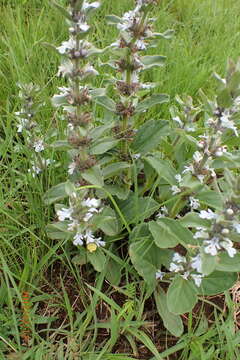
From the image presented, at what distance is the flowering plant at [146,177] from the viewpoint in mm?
1621

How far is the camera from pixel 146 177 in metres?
2.38

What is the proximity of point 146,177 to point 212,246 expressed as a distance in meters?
0.91

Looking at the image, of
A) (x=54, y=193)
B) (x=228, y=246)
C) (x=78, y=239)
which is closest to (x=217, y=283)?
(x=228, y=246)

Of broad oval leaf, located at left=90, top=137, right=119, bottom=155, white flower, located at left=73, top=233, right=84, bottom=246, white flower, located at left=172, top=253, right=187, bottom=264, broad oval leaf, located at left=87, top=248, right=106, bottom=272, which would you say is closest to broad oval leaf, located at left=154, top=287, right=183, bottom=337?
white flower, located at left=172, top=253, right=187, bottom=264

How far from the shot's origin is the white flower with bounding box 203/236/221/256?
1519 mm

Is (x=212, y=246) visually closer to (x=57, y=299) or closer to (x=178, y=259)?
(x=178, y=259)

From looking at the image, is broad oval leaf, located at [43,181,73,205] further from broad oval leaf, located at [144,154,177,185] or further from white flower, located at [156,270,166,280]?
white flower, located at [156,270,166,280]

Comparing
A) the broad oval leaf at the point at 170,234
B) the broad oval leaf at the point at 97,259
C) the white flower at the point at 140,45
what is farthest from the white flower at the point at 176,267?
the white flower at the point at 140,45

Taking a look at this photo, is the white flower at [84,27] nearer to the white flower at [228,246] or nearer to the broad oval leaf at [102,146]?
the broad oval leaf at [102,146]

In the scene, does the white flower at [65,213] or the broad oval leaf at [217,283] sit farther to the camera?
the broad oval leaf at [217,283]

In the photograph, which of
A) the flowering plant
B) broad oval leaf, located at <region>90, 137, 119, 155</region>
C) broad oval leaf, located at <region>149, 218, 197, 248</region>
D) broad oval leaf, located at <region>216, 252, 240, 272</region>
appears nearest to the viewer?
the flowering plant

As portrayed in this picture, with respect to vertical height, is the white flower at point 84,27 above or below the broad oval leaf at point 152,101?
above

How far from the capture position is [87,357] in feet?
5.86

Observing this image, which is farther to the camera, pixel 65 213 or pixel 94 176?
pixel 94 176
